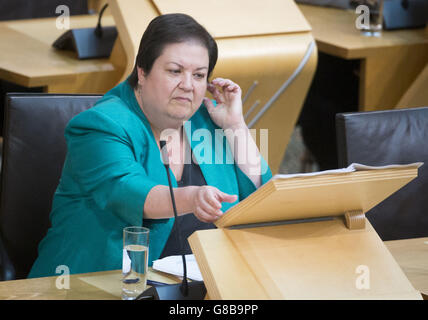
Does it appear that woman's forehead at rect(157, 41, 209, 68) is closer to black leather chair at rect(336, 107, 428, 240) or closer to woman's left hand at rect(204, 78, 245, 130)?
woman's left hand at rect(204, 78, 245, 130)

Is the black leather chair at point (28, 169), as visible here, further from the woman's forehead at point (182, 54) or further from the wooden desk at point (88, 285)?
the wooden desk at point (88, 285)

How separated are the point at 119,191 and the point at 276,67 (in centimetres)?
137

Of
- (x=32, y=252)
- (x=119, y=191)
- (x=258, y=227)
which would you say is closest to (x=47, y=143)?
(x=32, y=252)

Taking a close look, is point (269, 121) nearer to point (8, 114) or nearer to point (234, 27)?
point (234, 27)

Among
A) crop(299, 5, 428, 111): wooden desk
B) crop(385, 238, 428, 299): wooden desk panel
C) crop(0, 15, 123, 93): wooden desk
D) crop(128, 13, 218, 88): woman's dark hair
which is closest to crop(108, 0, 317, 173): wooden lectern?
crop(0, 15, 123, 93): wooden desk

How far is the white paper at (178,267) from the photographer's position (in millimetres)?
1457

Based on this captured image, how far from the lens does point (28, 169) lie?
193cm

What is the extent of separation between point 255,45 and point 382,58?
830 mm

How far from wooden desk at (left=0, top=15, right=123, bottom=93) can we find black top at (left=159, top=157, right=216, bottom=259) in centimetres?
113

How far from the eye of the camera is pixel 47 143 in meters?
1.95

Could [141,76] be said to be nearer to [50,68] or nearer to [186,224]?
[186,224]

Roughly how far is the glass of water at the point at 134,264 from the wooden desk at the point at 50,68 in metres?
1.58

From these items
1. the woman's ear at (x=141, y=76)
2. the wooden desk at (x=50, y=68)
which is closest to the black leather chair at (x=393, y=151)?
the woman's ear at (x=141, y=76)

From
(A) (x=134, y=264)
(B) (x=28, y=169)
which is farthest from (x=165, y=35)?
(A) (x=134, y=264)
